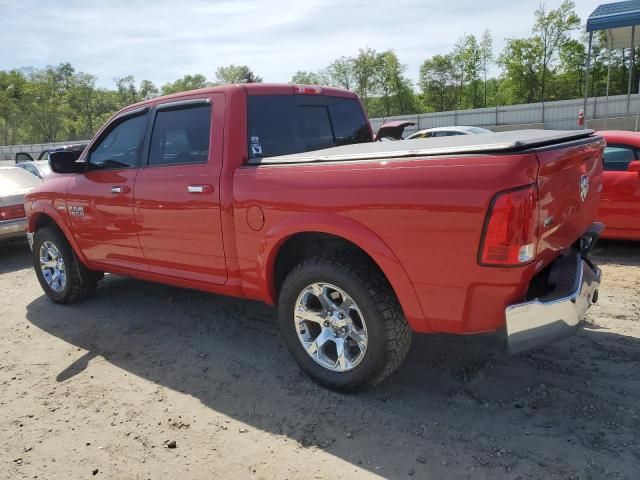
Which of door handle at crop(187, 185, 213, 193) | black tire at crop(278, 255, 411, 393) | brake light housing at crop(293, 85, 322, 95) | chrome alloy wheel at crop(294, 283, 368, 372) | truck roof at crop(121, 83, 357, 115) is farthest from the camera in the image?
brake light housing at crop(293, 85, 322, 95)

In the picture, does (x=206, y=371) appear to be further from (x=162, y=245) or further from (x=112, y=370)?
(x=162, y=245)

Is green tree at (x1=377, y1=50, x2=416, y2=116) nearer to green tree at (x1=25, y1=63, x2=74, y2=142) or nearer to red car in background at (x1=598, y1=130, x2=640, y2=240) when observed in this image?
green tree at (x1=25, y1=63, x2=74, y2=142)

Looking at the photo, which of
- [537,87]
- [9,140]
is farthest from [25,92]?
[537,87]

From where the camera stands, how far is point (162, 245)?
4078 mm

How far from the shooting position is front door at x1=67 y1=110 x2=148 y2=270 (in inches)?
170

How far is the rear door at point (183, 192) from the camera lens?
362 centimetres

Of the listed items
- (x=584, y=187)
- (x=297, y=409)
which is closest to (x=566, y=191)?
(x=584, y=187)

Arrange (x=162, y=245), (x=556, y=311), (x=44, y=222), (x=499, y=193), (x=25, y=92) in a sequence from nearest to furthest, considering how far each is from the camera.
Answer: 1. (x=499, y=193)
2. (x=556, y=311)
3. (x=162, y=245)
4. (x=44, y=222)
5. (x=25, y=92)

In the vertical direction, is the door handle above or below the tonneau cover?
below

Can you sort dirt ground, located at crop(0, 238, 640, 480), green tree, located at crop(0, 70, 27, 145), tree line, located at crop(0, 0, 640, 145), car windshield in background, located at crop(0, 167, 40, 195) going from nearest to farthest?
1. dirt ground, located at crop(0, 238, 640, 480)
2. car windshield in background, located at crop(0, 167, 40, 195)
3. tree line, located at crop(0, 0, 640, 145)
4. green tree, located at crop(0, 70, 27, 145)

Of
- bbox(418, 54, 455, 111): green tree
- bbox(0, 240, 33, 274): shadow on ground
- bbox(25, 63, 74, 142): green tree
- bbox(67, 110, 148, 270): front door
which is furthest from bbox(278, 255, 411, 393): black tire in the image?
bbox(25, 63, 74, 142): green tree

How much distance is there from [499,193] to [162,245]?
273 centimetres

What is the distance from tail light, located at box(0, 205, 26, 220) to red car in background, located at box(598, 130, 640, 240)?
811cm

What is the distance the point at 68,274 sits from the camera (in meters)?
5.24
